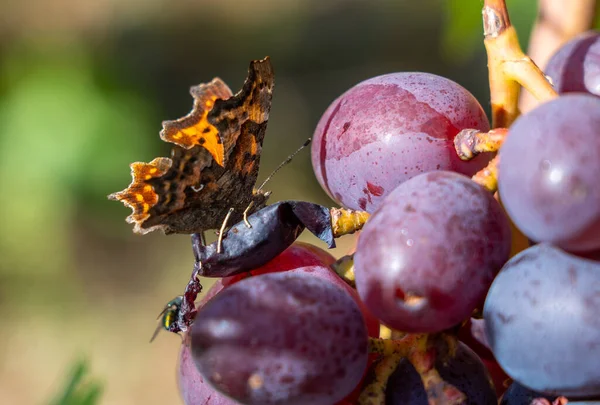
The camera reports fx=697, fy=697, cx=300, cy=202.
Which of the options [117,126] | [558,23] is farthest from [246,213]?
[117,126]

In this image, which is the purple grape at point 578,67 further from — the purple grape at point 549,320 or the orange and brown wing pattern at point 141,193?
the orange and brown wing pattern at point 141,193

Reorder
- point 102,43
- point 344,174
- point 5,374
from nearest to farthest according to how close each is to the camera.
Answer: point 344,174
point 5,374
point 102,43

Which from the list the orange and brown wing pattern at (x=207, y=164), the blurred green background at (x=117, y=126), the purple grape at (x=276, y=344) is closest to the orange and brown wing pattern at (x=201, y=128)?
the orange and brown wing pattern at (x=207, y=164)

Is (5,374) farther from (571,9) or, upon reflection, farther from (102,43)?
(571,9)

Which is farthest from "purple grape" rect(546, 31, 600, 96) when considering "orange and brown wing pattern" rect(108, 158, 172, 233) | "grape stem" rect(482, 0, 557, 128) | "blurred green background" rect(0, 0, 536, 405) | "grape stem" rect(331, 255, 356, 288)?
"blurred green background" rect(0, 0, 536, 405)

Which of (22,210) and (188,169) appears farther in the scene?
(22,210)

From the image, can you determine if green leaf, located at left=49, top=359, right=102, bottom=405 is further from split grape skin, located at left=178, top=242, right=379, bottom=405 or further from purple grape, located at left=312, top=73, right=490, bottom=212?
purple grape, located at left=312, top=73, right=490, bottom=212

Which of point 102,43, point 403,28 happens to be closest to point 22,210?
point 102,43
